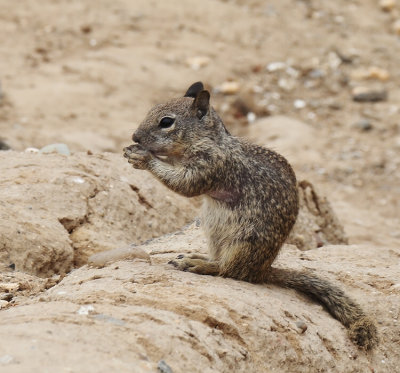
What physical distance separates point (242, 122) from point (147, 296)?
7678 millimetres

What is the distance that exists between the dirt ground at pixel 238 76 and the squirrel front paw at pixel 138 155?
15.2 ft

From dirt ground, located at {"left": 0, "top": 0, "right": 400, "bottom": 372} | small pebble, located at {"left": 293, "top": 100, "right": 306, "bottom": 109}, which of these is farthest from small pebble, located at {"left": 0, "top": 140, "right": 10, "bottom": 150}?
small pebble, located at {"left": 293, "top": 100, "right": 306, "bottom": 109}

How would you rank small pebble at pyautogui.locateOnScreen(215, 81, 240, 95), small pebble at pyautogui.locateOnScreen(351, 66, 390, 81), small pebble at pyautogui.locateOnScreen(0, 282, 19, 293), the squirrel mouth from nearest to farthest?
1. small pebble at pyautogui.locateOnScreen(0, 282, 19, 293)
2. the squirrel mouth
3. small pebble at pyautogui.locateOnScreen(215, 81, 240, 95)
4. small pebble at pyautogui.locateOnScreen(351, 66, 390, 81)

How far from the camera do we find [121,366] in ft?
10.9

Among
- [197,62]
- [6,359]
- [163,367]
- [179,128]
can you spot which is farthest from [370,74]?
[6,359]

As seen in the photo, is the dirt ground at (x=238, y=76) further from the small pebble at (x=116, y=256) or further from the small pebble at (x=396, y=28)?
the small pebble at (x=116, y=256)

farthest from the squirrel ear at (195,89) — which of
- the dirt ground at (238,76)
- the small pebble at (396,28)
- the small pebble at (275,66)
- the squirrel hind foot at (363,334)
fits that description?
the small pebble at (396,28)

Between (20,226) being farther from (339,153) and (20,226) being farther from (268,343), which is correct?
(339,153)

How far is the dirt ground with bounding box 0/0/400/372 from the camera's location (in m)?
10.7

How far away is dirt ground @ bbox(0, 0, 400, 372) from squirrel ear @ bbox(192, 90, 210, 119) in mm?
4504

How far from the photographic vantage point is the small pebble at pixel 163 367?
11.5 feet

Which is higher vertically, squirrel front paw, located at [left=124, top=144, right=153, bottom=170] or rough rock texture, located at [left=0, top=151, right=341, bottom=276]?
squirrel front paw, located at [left=124, top=144, right=153, bottom=170]

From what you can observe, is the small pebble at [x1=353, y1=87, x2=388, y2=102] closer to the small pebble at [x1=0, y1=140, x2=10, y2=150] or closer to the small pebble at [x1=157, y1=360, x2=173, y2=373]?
the small pebble at [x1=0, y1=140, x2=10, y2=150]

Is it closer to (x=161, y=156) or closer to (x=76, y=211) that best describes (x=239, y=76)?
(x=76, y=211)
